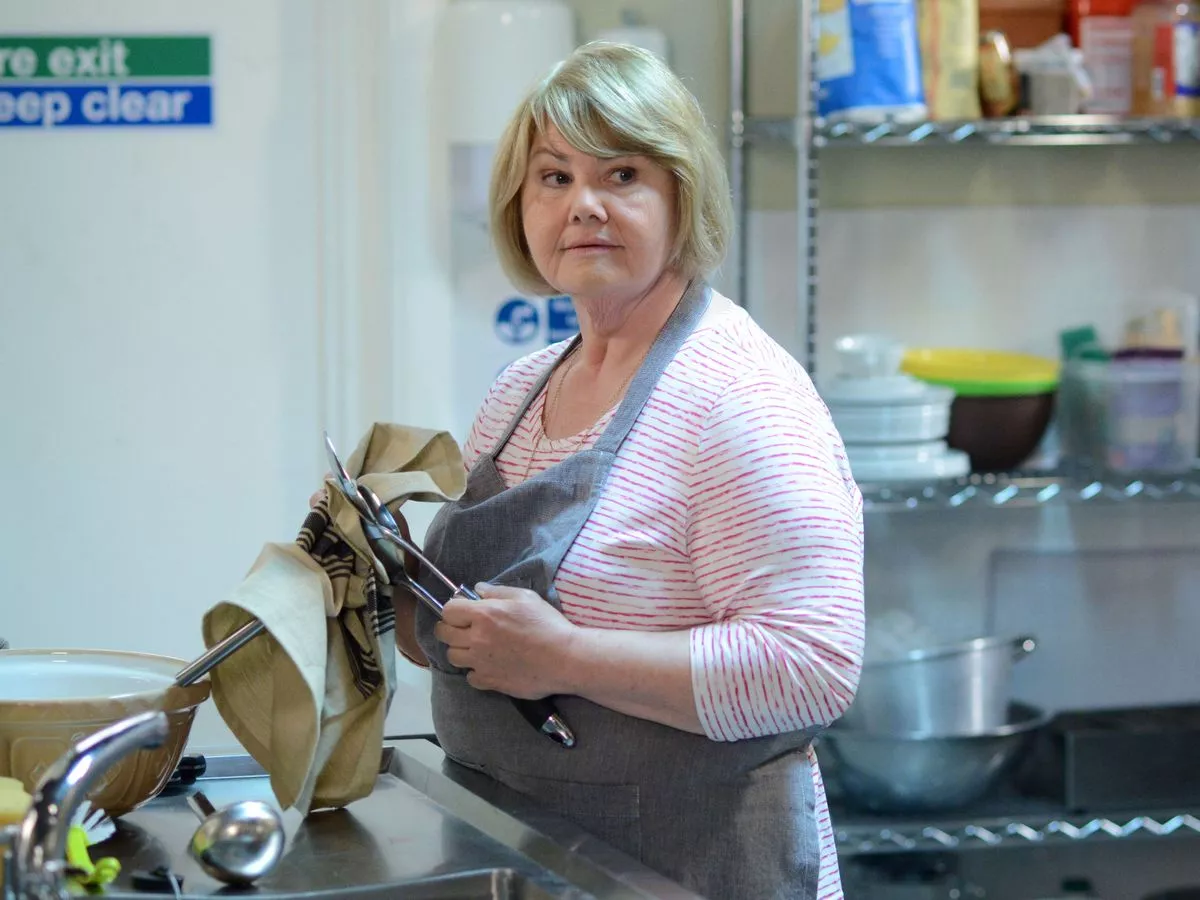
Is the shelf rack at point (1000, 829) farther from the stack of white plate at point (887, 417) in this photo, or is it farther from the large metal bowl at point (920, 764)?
the stack of white plate at point (887, 417)

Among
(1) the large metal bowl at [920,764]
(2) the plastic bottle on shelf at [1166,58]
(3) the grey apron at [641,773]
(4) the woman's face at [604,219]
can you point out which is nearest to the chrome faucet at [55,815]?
(3) the grey apron at [641,773]

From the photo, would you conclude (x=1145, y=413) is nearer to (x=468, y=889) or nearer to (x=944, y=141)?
(x=944, y=141)

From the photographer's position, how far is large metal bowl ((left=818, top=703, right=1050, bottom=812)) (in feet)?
6.71

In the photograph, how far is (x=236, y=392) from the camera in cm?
244

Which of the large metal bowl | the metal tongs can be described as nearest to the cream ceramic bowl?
the metal tongs

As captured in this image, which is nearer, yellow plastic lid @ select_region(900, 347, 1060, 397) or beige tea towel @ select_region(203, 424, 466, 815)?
beige tea towel @ select_region(203, 424, 466, 815)

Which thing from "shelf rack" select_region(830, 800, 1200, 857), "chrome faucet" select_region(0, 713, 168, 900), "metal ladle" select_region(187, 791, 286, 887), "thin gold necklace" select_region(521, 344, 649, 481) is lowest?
"shelf rack" select_region(830, 800, 1200, 857)

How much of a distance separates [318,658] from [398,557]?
0.33 ft

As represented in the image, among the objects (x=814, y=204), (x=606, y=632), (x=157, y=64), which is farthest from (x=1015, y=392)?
(x=157, y=64)

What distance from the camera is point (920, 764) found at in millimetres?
2064

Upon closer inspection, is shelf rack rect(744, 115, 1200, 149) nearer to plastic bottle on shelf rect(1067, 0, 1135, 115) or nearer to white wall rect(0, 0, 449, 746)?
plastic bottle on shelf rect(1067, 0, 1135, 115)

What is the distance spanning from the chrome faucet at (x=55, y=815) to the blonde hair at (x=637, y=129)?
62cm

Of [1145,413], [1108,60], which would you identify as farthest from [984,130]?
[1145,413]

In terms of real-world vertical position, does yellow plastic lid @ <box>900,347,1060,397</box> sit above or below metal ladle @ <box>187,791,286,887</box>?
above
